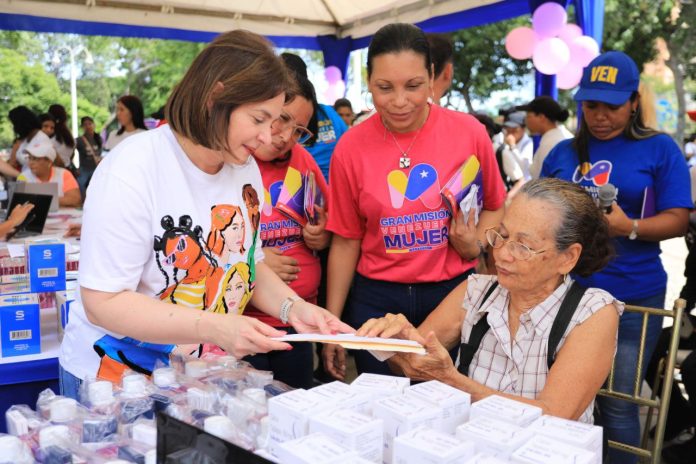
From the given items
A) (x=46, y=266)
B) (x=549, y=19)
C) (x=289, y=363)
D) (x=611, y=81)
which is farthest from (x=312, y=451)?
(x=549, y=19)

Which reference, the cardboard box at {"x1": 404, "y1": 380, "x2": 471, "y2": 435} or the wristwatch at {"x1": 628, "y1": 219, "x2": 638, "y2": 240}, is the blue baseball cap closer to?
the wristwatch at {"x1": 628, "y1": 219, "x2": 638, "y2": 240}

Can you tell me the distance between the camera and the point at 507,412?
1.16 meters

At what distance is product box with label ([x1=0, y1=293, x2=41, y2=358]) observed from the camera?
210cm

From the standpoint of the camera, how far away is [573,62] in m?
5.73

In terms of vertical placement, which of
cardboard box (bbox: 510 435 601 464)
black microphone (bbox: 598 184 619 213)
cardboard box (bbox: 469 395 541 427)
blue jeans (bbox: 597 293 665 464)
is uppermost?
black microphone (bbox: 598 184 619 213)

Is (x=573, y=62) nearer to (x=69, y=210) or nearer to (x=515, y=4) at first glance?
(x=515, y=4)

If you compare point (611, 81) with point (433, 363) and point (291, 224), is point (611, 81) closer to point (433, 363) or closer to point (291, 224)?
point (291, 224)

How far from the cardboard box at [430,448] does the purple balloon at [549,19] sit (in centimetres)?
541

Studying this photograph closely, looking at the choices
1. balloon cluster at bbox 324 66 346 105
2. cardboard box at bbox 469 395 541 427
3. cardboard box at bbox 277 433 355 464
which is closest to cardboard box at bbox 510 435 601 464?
cardboard box at bbox 469 395 541 427

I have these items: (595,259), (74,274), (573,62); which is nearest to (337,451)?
(595,259)

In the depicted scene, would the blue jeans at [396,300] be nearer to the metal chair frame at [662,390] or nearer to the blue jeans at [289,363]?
the blue jeans at [289,363]

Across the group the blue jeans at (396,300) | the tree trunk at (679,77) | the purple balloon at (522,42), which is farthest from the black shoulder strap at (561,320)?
the tree trunk at (679,77)

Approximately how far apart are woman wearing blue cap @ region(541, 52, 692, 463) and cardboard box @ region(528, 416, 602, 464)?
143 cm

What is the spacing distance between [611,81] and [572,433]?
1872 mm
